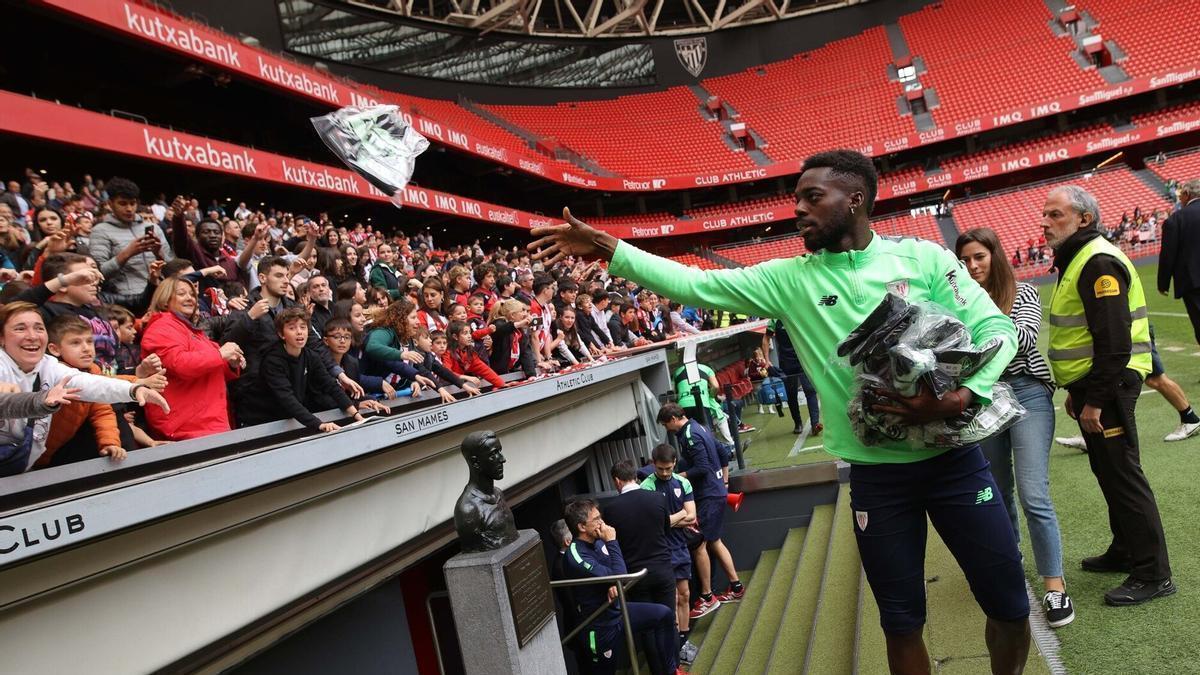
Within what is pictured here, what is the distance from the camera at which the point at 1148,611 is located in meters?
3.61

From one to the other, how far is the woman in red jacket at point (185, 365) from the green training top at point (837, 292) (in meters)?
2.71

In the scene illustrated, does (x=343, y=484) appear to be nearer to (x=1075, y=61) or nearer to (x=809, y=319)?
(x=809, y=319)

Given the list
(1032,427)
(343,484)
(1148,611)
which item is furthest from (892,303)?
(343,484)

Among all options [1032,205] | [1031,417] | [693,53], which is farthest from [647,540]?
[693,53]

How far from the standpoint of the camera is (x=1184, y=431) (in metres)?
6.28

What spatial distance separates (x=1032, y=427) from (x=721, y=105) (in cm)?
4008

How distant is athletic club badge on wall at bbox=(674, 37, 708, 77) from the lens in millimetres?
41812

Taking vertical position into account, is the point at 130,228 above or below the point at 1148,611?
above

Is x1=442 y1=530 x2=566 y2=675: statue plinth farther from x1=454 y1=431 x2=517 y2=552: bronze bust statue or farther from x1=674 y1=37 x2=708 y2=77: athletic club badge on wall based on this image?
x1=674 y1=37 x2=708 y2=77: athletic club badge on wall

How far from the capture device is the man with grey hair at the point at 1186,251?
20.1 ft

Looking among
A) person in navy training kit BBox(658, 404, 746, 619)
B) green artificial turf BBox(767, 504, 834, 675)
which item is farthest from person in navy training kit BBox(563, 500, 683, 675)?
person in navy training kit BBox(658, 404, 746, 619)

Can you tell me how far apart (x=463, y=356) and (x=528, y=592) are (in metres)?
3.50

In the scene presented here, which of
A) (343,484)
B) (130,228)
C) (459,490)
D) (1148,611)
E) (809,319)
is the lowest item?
(1148,611)

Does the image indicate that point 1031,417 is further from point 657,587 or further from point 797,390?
point 797,390
